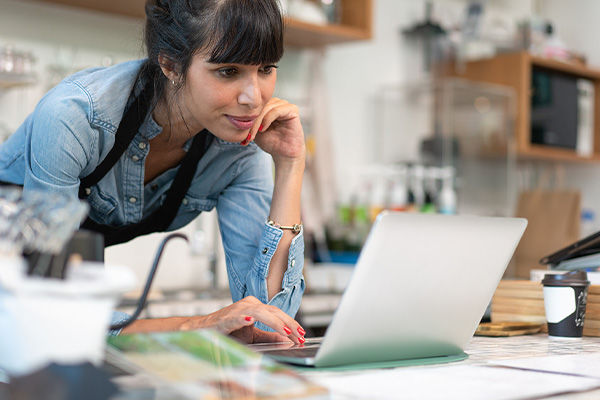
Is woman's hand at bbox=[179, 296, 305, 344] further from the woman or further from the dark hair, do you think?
the dark hair

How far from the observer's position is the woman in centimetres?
117

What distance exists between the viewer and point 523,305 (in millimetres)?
1340

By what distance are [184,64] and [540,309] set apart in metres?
0.77

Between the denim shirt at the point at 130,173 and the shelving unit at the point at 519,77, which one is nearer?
the denim shirt at the point at 130,173

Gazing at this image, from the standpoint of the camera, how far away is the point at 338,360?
2.72 ft

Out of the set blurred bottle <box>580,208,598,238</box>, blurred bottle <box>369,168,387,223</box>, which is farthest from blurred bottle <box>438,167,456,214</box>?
blurred bottle <box>580,208,598,238</box>

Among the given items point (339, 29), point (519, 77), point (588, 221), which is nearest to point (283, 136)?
point (339, 29)

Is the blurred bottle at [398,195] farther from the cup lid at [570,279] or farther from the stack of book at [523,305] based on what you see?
the cup lid at [570,279]

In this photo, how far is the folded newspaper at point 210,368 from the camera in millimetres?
612

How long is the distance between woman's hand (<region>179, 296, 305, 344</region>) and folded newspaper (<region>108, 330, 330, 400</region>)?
1.06 ft

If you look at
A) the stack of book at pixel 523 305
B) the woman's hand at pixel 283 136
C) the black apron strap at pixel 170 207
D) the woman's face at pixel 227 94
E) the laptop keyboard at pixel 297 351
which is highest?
the woman's face at pixel 227 94

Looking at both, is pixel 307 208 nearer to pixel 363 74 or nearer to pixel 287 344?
pixel 363 74

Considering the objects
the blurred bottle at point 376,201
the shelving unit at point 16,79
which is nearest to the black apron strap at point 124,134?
the shelving unit at point 16,79

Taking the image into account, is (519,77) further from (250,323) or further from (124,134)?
(250,323)
